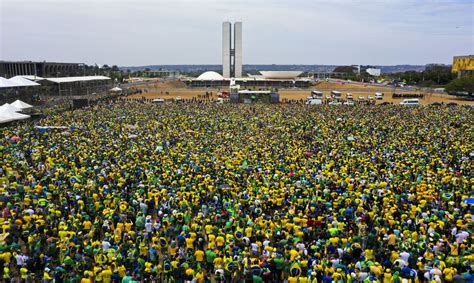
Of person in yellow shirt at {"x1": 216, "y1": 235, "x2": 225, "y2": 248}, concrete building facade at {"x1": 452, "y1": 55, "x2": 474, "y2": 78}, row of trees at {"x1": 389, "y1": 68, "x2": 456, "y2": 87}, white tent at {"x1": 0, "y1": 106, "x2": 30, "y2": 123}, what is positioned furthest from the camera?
row of trees at {"x1": 389, "y1": 68, "x2": 456, "y2": 87}

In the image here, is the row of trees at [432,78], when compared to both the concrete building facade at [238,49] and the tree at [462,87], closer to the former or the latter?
the tree at [462,87]

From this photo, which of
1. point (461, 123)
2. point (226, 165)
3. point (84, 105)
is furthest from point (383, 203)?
point (84, 105)

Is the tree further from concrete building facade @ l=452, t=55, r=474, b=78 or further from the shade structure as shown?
the shade structure

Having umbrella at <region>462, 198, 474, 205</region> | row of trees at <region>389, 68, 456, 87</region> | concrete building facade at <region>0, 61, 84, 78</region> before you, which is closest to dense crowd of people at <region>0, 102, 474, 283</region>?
umbrella at <region>462, 198, 474, 205</region>

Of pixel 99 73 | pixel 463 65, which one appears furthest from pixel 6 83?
pixel 463 65

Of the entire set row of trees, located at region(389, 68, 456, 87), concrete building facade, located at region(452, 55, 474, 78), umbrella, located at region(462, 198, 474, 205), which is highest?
concrete building facade, located at region(452, 55, 474, 78)

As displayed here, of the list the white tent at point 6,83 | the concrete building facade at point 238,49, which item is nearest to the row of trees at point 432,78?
the concrete building facade at point 238,49
